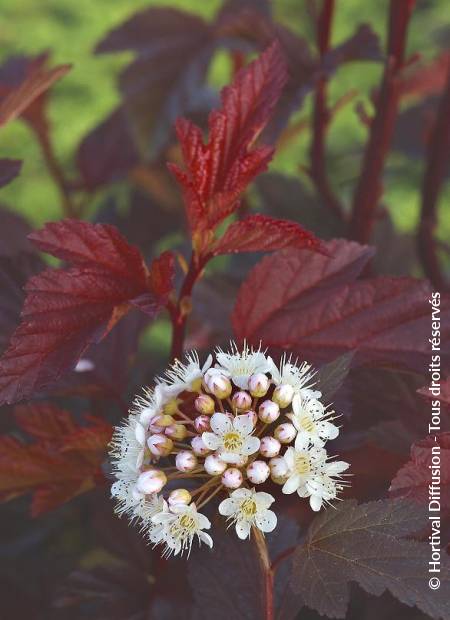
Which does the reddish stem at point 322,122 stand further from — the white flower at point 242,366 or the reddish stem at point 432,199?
the white flower at point 242,366

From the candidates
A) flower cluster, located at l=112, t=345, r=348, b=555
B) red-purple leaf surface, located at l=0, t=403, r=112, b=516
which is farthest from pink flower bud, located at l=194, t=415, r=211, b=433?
red-purple leaf surface, located at l=0, t=403, r=112, b=516

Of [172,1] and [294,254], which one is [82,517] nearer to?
[294,254]

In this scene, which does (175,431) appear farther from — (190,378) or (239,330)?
(239,330)

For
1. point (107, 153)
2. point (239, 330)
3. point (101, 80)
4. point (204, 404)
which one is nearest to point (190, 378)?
point (204, 404)

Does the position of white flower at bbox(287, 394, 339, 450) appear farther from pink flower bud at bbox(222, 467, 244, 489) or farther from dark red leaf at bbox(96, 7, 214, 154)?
dark red leaf at bbox(96, 7, 214, 154)

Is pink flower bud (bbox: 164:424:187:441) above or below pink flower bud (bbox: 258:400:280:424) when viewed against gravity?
below

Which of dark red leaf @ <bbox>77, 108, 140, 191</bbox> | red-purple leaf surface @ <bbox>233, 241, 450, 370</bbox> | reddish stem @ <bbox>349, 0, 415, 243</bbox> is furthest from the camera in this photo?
dark red leaf @ <bbox>77, 108, 140, 191</bbox>
